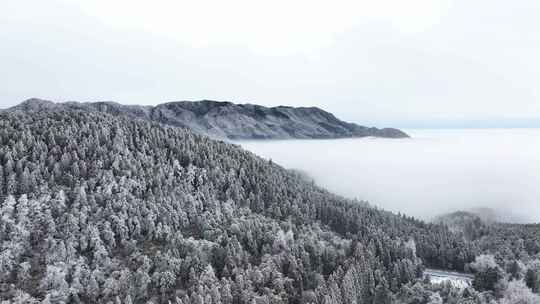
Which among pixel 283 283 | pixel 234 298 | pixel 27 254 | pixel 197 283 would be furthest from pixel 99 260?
pixel 283 283

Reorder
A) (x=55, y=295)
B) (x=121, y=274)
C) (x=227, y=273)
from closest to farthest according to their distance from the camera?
(x=55, y=295) → (x=121, y=274) → (x=227, y=273)

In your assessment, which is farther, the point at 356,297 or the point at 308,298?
the point at 356,297

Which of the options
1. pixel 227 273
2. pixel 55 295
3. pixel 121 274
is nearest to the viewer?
pixel 55 295

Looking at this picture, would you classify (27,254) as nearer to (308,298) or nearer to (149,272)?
(149,272)

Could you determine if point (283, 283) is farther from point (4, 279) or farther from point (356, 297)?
point (4, 279)

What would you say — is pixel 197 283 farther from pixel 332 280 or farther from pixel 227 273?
pixel 332 280

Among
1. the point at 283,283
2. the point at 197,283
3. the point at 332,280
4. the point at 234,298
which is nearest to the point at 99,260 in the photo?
the point at 197,283

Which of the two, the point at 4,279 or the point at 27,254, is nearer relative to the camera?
the point at 4,279
